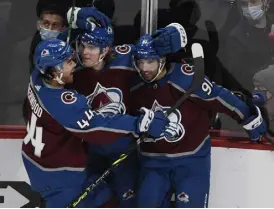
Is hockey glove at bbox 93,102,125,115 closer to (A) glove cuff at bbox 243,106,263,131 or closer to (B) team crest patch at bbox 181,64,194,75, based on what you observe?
(B) team crest patch at bbox 181,64,194,75

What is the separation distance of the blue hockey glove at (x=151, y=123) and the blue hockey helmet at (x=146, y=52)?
198 millimetres

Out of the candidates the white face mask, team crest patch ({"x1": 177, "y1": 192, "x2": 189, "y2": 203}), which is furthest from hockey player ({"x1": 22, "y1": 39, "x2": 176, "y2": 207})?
the white face mask

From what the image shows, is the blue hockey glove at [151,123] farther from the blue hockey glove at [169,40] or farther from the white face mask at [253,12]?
the white face mask at [253,12]

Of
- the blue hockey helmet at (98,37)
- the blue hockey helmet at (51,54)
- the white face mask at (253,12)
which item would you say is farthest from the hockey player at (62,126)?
the white face mask at (253,12)

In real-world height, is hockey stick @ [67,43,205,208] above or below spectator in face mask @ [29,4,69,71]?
below

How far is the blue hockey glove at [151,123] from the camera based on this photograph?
2588 mm

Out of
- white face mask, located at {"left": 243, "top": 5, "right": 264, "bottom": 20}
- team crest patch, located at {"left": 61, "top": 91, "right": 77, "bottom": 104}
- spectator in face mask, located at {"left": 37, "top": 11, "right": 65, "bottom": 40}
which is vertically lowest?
team crest patch, located at {"left": 61, "top": 91, "right": 77, "bottom": 104}

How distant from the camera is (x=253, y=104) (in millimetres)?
2963

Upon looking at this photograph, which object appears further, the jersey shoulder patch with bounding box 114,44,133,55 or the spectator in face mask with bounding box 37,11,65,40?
the spectator in face mask with bounding box 37,11,65,40

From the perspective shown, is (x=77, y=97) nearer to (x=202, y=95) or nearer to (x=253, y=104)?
(x=202, y=95)

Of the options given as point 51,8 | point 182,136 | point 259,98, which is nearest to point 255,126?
point 259,98

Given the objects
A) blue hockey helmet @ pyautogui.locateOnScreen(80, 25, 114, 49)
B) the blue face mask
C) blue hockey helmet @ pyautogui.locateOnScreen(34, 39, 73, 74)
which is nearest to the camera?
blue hockey helmet @ pyautogui.locateOnScreen(34, 39, 73, 74)

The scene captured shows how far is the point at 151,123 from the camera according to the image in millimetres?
2607

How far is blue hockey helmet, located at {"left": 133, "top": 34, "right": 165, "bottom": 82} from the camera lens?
8.80 ft
